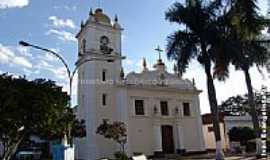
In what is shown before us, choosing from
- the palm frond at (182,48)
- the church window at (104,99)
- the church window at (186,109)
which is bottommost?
the church window at (186,109)

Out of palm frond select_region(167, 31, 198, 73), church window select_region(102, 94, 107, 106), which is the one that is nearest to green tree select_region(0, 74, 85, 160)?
palm frond select_region(167, 31, 198, 73)

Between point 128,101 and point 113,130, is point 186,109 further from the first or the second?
point 113,130

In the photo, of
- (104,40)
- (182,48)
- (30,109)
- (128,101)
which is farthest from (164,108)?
(30,109)

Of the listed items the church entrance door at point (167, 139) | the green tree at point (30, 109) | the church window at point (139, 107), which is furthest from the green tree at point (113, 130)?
the green tree at point (30, 109)

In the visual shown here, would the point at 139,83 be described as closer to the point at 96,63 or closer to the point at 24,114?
the point at 96,63

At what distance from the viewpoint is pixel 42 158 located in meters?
34.3

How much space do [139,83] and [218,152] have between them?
15.0 meters

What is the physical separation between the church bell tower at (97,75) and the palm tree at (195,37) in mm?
10542

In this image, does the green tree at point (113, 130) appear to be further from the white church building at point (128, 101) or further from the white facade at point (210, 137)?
the white facade at point (210, 137)

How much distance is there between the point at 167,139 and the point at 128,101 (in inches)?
231

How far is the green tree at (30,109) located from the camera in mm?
20531

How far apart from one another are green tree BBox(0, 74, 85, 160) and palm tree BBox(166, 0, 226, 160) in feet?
25.9

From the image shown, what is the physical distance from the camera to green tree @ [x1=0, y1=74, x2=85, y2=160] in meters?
20.5

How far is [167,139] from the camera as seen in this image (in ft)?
118
